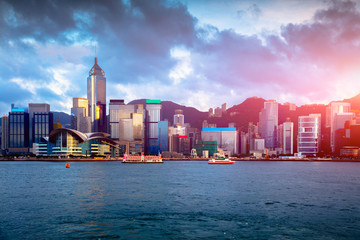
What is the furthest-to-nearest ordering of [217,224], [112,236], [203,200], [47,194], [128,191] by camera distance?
1. [128,191]
2. [47,194]
3. [203,200]
4. [217,224]
5. [112,236]

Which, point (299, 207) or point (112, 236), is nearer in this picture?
point (112, 236)

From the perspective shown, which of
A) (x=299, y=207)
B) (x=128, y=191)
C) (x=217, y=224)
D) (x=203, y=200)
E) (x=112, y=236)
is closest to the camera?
(x=112, y=236)

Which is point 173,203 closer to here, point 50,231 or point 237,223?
point 237,223

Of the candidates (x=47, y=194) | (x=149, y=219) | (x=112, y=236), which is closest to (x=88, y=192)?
(x=47, y=194)

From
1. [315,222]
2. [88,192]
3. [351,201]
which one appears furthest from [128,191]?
[351,201]

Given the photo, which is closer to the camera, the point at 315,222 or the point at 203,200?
the point at 315,222

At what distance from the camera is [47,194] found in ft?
170

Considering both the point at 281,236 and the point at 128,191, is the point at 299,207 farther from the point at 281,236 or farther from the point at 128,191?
the point at 128,191

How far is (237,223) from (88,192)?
30702 millimetres

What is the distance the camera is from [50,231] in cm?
2975

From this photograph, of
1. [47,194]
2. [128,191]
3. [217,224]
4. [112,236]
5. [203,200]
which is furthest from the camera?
[128,191]

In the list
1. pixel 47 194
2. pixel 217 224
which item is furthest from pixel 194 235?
pixel 47 194

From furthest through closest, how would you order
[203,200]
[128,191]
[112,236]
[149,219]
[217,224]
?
[128,191]
[203,200]
[149,219]
[217,224]
[112,236]

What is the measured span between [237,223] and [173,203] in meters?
13.1
